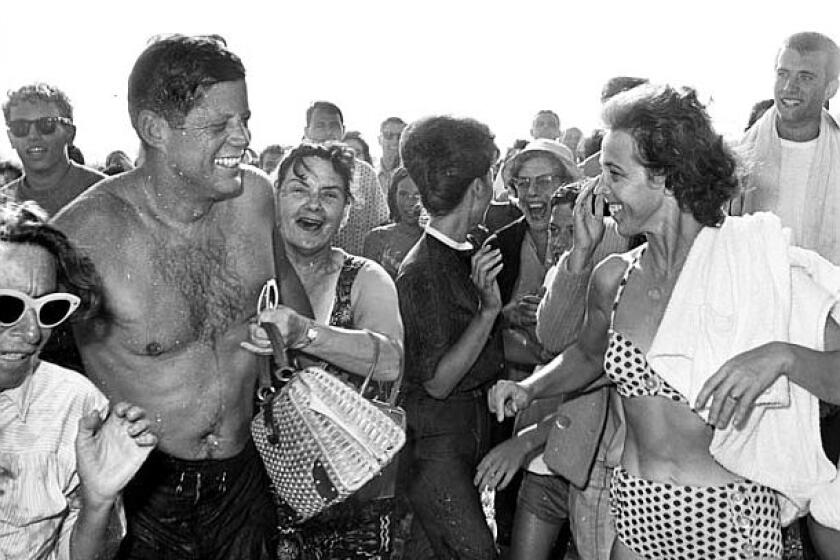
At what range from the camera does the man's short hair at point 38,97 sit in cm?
546

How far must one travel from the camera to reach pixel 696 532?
10.4ft

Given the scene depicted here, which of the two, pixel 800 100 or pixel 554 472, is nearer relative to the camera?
pixel 554 472

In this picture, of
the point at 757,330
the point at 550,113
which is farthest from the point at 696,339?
the point at 550,113

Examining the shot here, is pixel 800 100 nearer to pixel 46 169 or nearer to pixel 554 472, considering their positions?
pixel 554 472

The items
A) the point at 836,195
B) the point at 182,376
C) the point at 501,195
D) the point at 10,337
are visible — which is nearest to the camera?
the point at 10,337

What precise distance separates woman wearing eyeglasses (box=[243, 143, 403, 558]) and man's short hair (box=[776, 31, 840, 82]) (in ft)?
9.30

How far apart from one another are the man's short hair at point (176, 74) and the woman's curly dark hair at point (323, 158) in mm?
548

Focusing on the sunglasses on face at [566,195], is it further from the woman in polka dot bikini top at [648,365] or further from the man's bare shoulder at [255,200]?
the man's bare shoulder at [255,200]

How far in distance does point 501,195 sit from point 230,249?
537 centimetres

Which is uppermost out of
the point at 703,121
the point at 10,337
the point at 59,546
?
the point at 703,121

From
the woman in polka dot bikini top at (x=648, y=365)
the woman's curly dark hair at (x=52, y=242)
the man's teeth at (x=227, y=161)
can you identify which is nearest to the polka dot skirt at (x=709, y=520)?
the woman in polka dot bikini top at (x=648, y=365)

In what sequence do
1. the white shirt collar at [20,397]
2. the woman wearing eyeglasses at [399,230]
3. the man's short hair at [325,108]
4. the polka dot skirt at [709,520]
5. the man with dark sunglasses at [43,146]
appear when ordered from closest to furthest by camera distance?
the white shirt collar at [20,397] → the polka dot skirt at [709,520] → the man with dark sunglasses at [43,146] → the woman wearing eyeglasses at [399,230] → the man's short hair at [325,108]

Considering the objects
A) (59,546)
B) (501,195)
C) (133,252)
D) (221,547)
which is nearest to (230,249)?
(133,252)

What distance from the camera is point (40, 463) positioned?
2582mm
